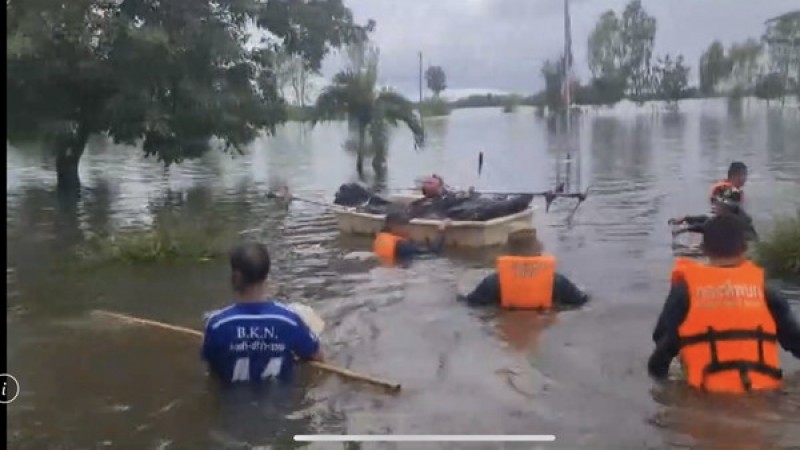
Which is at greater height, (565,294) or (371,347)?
(565,294)

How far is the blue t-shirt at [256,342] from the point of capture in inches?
239

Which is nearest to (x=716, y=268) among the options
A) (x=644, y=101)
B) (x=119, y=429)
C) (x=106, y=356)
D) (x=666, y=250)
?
(x=119, y=429)

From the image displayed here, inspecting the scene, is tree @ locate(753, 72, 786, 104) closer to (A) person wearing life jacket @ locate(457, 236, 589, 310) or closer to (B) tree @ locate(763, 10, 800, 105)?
(B) tree @ locate(763, 10, 800, 105)

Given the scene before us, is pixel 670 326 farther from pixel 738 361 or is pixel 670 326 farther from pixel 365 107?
pixel 365 107

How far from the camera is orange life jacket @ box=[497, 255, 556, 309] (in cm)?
970

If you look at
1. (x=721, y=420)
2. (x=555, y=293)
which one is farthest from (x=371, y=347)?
(x=721, y=420)

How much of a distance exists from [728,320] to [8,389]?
13.7ft

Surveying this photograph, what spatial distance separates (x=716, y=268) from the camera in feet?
20.0

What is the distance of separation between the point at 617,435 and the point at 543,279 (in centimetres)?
377

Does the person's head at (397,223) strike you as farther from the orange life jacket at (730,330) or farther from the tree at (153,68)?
the orange life jacket at (730,330)

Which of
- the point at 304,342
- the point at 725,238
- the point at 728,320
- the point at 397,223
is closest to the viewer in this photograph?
the point at 728,320

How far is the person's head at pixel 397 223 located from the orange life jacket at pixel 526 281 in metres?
4.27

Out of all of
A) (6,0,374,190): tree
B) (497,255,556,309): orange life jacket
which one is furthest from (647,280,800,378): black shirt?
(6,0,374,190): tree

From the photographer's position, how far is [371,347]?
852 cm
